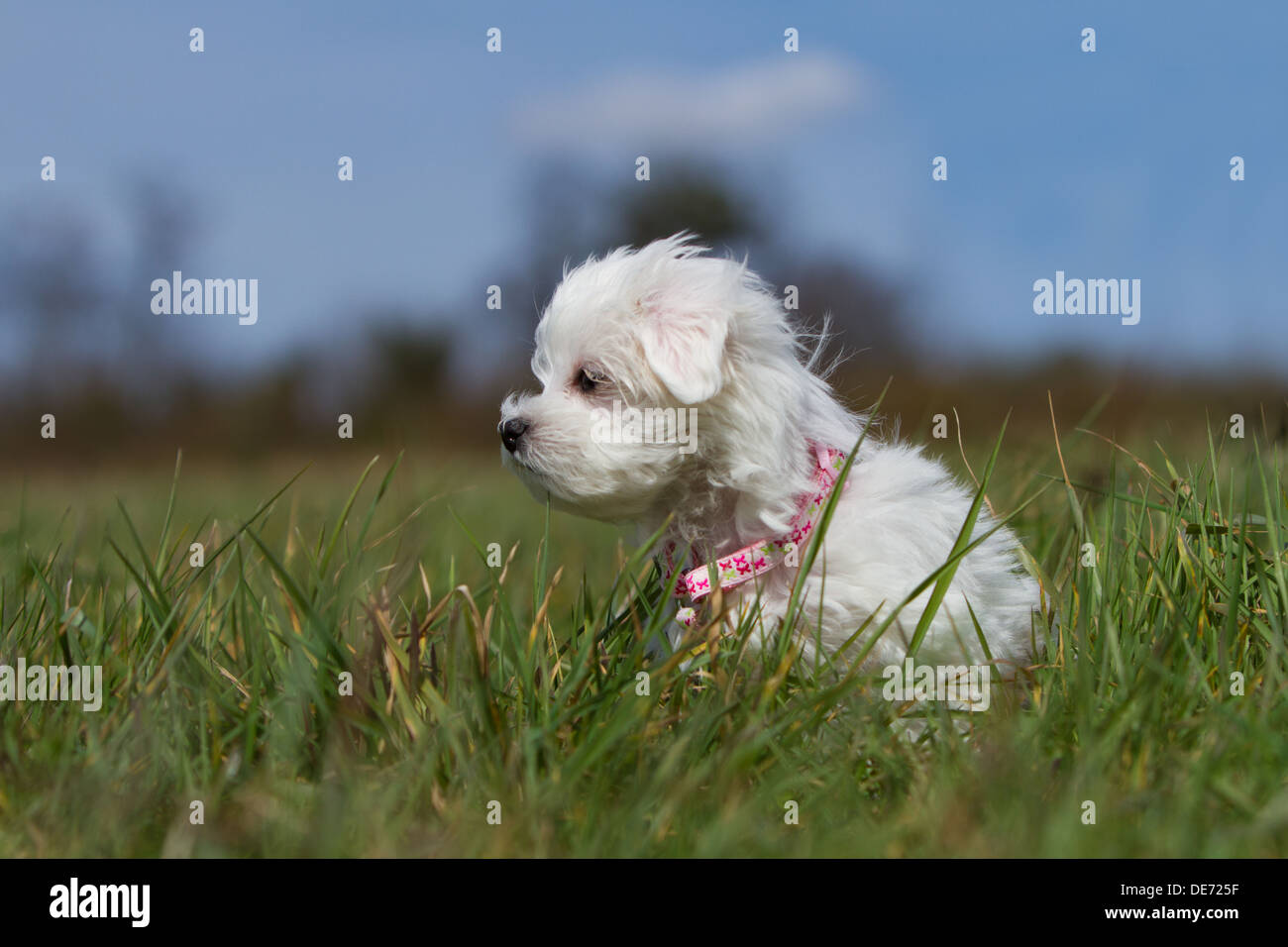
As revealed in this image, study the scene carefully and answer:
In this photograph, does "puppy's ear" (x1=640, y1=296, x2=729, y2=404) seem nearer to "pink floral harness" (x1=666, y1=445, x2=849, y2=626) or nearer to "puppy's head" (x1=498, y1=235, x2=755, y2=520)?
"puppy's head" (x1=498, y1=235, x2=755, y2=520)

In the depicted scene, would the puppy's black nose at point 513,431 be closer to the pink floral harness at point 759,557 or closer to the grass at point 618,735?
the grass at point 618,735

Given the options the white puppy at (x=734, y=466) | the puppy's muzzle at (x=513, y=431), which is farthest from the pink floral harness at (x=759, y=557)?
the puppy's muzzle at (x=513, y=431)

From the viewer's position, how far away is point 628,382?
3277mm

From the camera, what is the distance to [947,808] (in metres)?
2.10

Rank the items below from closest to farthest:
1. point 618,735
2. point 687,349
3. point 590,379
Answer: point 618,735 → point 687,349 → point 590,379

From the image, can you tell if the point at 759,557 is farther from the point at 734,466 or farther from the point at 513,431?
the point at 513,431

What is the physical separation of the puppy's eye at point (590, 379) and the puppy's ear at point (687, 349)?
0.69 ft

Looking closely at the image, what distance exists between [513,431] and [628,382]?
390 mm

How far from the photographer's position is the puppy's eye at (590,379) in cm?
337

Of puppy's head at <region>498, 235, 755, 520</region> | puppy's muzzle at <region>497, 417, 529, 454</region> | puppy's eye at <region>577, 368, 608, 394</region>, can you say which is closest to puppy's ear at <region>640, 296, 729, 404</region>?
puppy's head at <region>498, 235, 755, 520</region>

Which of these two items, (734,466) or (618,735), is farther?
(734,466)

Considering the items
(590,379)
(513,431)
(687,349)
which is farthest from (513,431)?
(687,349)

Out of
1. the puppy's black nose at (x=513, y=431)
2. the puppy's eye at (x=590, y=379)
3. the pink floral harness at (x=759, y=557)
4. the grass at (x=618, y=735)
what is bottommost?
the grass at (x=618, y=735)
